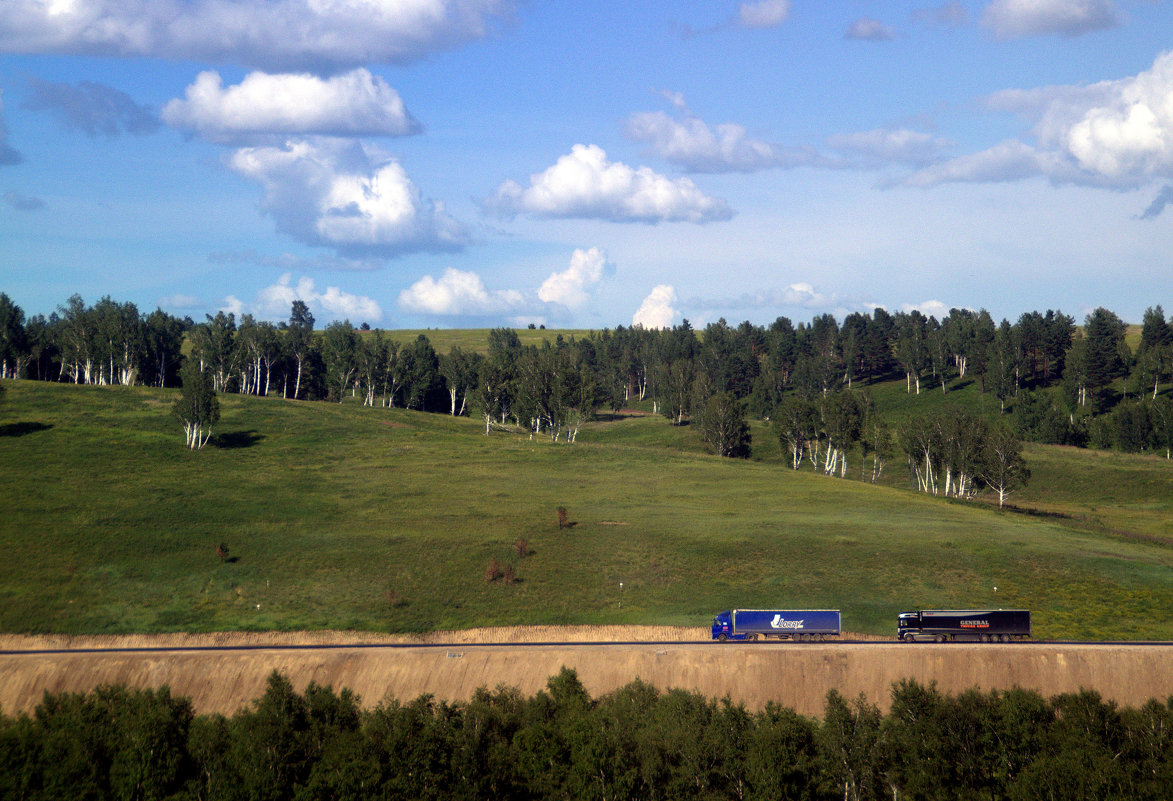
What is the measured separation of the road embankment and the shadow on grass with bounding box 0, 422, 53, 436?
69.5 metres

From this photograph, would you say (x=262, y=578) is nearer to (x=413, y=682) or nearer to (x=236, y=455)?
(x=413, y=682)

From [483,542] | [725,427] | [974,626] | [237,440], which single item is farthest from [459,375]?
[974,626]

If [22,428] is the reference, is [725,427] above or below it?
above

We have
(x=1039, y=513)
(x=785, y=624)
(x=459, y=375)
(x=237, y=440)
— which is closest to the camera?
(x=785, y=624)

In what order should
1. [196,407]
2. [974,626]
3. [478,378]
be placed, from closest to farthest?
[974,626], [196,407], [478,378]

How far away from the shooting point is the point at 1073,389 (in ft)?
623

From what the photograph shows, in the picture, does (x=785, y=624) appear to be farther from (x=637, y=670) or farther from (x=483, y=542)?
(x=483, y=542)

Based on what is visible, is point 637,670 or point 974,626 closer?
point 637,670

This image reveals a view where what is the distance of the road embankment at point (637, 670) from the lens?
1953 inches

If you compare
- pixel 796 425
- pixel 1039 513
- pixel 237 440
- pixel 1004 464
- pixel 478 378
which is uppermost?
pixel 478 378

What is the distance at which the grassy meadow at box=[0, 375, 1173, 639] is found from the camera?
6456 cm

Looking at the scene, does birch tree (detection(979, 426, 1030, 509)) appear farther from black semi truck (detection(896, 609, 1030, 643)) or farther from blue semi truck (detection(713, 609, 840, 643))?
blue semi truck (detection(713, 609, 840, 643))

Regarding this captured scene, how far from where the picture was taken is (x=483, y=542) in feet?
256

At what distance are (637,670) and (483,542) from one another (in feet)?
99.0
